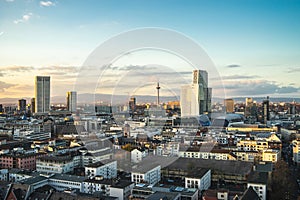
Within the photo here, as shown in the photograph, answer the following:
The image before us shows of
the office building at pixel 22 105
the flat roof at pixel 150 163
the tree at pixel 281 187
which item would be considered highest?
the office building at pixel 22 105

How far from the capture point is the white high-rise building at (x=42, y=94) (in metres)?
27.1

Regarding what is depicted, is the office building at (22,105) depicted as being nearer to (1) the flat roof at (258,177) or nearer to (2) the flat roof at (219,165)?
(2) the flat roof at (219,165)

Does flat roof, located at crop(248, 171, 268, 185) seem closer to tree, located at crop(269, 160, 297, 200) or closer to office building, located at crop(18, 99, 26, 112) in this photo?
tree, located at crop(269, 160, 297, 200)

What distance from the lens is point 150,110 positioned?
74.7ft

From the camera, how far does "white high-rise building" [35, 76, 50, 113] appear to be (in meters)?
27.1

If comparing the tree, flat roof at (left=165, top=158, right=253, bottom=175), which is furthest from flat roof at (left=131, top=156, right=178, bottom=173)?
the tree

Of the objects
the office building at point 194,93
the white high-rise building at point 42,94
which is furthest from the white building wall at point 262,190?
the white high-rise building at point 42,94

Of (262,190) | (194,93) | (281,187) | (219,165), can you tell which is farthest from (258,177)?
(194,93)

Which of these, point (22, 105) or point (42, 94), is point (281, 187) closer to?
point (42, 94)

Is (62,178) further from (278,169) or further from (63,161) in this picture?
(278,169)

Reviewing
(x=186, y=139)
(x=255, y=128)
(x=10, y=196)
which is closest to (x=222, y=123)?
(x=255, y=128)

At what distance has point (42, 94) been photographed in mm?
27328

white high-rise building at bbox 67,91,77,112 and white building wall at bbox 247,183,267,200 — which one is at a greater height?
white high-rise building at bbox 67,91,77,112

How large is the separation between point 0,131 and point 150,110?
11.1 meters
